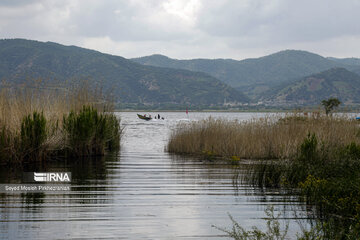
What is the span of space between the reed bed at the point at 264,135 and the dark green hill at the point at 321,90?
380 ft

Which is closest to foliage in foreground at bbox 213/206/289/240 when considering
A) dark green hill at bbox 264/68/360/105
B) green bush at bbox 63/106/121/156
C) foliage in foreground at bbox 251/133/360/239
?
foliage in foreground at bbox 251/133/360/239

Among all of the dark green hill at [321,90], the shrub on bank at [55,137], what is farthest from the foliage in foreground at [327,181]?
the dark green hill at [321,90]

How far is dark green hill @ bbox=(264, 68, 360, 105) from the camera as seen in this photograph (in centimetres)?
13088

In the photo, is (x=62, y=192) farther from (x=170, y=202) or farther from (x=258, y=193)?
(x=258, y=193)

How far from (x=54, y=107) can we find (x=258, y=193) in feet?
26.0

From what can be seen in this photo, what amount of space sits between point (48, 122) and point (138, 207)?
705cm

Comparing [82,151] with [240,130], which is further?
[240,130]

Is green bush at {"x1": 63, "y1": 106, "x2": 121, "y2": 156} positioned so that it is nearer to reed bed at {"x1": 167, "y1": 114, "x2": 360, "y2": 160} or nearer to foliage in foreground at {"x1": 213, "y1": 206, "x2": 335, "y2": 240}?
reed bed at {"x1": 167, "y1": 114, "x2": 360, "y2": 160}

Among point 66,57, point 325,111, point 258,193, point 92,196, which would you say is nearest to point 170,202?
point 92,196

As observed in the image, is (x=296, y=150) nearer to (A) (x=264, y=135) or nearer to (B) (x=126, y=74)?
(A) (x=264, y=135)

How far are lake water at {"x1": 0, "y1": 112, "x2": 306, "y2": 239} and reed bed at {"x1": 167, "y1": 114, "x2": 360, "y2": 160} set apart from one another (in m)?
3.86

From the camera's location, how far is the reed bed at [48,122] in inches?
455

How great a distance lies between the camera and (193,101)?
13600 centimetres

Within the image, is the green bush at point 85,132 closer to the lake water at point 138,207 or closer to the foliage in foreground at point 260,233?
the lake water at point 138,207
